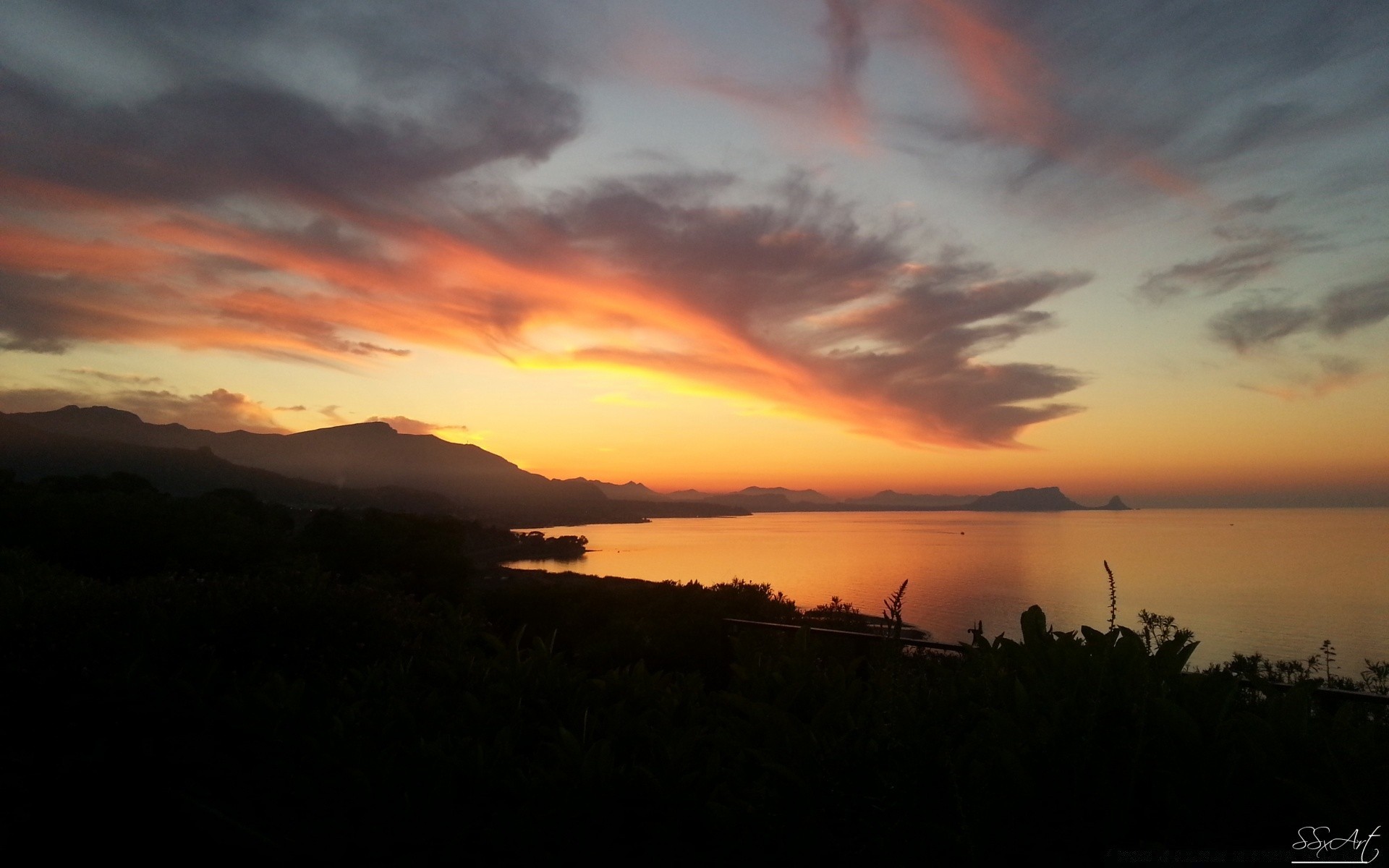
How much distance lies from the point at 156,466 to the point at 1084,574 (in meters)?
106

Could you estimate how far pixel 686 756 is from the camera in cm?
236

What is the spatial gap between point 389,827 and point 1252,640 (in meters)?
40.5

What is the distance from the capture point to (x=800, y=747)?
209cm

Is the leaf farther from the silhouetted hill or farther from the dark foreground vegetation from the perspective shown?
the silhouetted hill

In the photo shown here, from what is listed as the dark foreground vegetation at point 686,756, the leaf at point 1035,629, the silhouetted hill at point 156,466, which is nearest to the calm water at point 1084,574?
the leaf at point 1035,629

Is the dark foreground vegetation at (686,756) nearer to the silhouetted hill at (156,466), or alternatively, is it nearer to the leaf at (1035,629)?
the leaf at (1035,629)

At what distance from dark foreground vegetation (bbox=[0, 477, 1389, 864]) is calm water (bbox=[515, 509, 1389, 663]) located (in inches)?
842

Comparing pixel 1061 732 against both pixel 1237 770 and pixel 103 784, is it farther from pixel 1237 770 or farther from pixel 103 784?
pixel 103 784

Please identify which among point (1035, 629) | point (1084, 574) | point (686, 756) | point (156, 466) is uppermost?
point (156, 466)

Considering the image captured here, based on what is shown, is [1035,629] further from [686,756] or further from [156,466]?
[156,466]

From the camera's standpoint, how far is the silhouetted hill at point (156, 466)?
85.2 meters

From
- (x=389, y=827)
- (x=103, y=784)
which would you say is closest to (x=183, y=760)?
(x=103, y=784)

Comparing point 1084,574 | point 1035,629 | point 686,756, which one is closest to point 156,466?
point 1084,574

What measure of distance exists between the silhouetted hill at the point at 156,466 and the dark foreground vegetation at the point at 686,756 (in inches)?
3325
